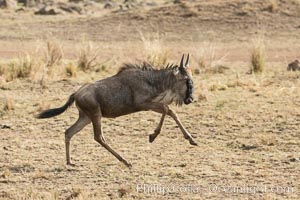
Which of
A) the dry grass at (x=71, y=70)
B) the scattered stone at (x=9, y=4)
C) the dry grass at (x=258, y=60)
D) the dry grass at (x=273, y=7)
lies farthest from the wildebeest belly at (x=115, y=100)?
the scattered stone at (x=9, y=4)

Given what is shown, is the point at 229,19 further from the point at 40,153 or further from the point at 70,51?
the point at 40,153

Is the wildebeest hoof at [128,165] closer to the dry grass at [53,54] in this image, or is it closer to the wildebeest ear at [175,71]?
the wildebeest ear at [175,71]

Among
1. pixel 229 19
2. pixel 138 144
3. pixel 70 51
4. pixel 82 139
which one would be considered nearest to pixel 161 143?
pixel 138 144

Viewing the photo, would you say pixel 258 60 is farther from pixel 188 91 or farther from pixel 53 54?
pixel 188 91

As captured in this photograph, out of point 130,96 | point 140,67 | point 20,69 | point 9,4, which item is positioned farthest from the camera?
point 9,4

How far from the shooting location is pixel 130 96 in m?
11.8

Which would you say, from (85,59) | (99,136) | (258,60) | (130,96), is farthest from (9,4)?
(99,136)

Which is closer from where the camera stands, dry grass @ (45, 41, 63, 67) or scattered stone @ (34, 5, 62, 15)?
dry grass @ (45, 41, 63, 67)

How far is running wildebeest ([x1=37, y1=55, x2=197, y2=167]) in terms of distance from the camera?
1159cm

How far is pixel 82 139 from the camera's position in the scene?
13.4m

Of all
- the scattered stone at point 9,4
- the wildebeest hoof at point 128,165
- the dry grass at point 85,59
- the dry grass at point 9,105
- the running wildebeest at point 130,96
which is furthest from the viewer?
the scattered stone at point 9,4

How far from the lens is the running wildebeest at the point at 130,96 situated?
1159 centimetres

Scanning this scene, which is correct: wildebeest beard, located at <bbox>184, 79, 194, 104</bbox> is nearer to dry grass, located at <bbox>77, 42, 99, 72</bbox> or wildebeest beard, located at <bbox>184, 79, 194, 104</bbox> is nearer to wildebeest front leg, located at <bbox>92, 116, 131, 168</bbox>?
wildebeest front leg, located at <bbox>92, 116, 131, 168</bbox>

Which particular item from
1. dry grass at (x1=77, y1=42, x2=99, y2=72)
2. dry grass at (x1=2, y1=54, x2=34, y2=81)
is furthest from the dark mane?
dry grass at (x1=77, y1=42, x2=99, y2=72)
